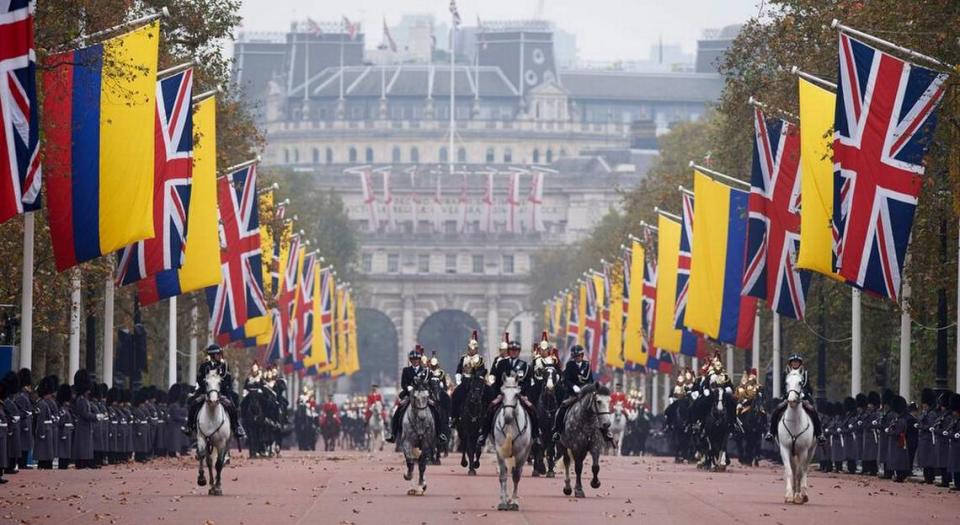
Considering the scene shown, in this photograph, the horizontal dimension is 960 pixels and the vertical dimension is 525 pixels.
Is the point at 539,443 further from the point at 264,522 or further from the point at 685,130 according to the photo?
the point at 685,130

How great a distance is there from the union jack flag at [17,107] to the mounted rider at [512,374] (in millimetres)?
7618

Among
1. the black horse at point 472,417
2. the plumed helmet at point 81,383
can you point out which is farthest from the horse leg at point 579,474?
the plumed helmet at point 81,383

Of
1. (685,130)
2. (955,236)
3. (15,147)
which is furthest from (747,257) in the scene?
(685,130)

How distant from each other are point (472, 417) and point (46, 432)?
821 cm

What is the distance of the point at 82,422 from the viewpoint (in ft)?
172

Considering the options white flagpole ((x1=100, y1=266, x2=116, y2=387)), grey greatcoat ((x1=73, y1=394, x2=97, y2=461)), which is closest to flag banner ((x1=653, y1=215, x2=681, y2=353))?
white flagpole ((x1=100, y1=266, x2=116, y2=387))

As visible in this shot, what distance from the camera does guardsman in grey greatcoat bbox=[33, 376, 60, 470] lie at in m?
49.2

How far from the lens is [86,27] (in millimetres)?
49188

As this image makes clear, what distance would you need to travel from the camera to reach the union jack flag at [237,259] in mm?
65000

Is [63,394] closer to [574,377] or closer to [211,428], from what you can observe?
[211,428]

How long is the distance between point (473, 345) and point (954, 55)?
9.95m

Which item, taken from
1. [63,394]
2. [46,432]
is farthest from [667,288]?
[46,432]

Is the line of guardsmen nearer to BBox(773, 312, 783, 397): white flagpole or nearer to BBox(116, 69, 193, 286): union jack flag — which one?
BBox(116, 69, 193, 286): union jack flag

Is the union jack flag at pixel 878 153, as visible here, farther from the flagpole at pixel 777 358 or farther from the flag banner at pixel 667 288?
the flag banner at pixel 667 288
